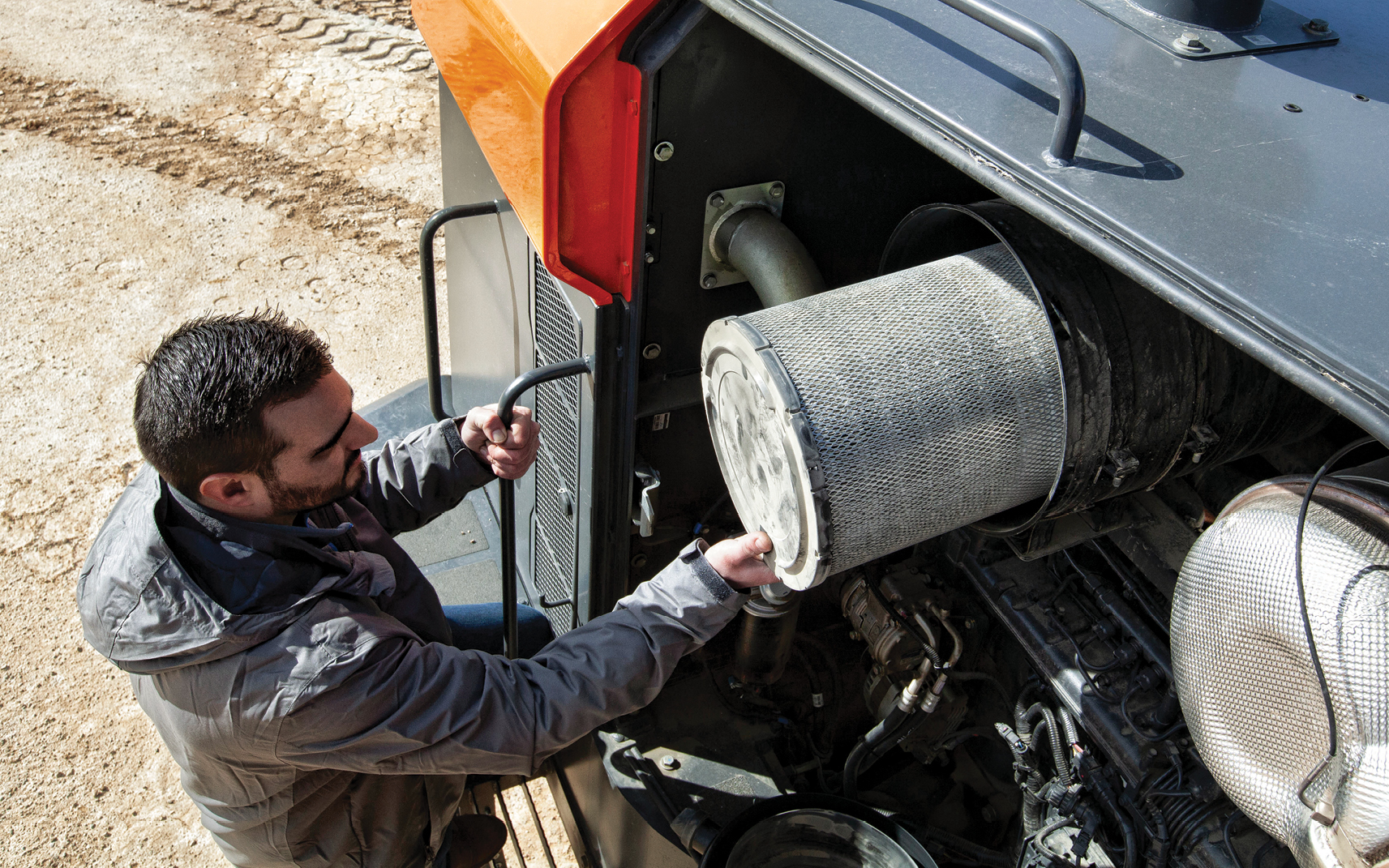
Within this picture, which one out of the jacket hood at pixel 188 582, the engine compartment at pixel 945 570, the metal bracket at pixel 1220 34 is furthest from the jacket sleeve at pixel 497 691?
the metal bracket at pixel 1220 34

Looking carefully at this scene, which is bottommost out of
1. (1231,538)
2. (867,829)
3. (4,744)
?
(4,744)

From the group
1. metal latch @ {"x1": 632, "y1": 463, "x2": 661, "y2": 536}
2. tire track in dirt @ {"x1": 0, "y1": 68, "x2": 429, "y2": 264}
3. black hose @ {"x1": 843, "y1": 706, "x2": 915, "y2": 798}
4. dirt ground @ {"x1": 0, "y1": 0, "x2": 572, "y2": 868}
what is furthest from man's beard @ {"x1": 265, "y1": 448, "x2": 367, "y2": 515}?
tire track in dirt @ {"x1": 0, "y1": 68, "x2": 429, "y2": 264}

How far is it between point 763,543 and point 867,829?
829 mm

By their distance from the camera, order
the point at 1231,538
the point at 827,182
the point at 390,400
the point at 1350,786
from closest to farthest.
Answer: the point at 1350,786, the point at 1231,538, the point at 827,182, the point at 390,400

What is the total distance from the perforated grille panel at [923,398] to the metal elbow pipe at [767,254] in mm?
308

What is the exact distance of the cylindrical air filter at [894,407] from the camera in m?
1.43

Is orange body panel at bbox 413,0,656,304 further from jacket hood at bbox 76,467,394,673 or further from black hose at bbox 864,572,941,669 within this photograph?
black hose at bbox 864,572,941,669

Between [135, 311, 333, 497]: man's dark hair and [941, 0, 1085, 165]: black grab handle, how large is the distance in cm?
124

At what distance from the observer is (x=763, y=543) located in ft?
5.47

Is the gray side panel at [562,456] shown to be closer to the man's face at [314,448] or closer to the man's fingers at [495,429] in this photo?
the man's fingers at [495,429]

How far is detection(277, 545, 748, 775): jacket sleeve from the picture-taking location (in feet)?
5.66

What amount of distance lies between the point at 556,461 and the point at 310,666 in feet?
2.85

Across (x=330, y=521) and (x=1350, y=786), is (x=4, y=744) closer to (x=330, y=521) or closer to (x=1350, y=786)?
(x=330, y=521)

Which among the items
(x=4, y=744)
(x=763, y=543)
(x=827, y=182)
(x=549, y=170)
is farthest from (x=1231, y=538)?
(x=4, y=744)
